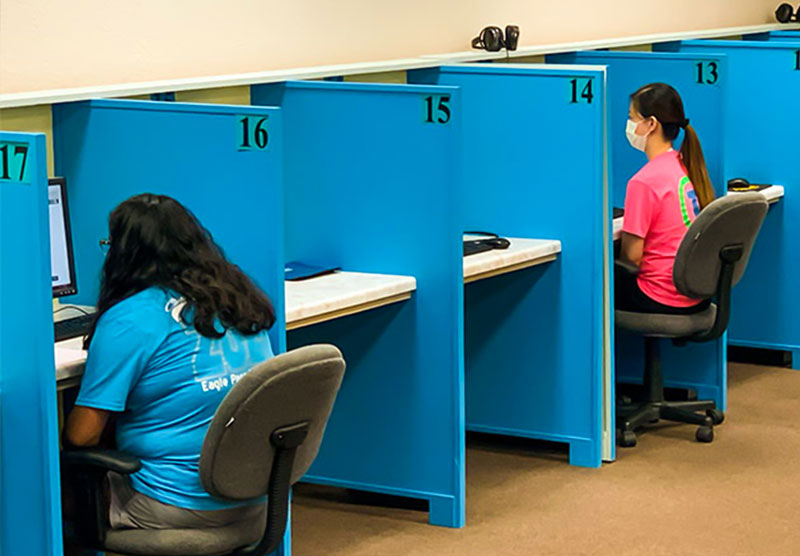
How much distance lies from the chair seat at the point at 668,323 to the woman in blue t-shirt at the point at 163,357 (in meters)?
1.94

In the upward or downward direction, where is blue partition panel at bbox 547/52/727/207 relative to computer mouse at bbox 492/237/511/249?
upward

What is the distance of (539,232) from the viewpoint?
14.0ft

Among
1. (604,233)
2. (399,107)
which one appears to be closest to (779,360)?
(604,233)

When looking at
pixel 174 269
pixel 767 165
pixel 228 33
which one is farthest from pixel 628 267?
pixel 174 269

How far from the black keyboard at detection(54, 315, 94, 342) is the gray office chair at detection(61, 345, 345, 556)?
0.39 meters

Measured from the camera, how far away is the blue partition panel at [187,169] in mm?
3070

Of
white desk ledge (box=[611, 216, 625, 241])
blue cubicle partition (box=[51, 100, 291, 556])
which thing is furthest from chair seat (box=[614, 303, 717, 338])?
blue cubicle partition (box=[51, 100, 291, 556])

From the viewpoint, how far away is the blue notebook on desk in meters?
3.71

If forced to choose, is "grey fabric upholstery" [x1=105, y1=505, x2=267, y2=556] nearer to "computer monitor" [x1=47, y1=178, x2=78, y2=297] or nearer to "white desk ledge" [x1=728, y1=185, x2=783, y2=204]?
"computer monitor" [x1=47, y1=178, x2=78, y2=297]

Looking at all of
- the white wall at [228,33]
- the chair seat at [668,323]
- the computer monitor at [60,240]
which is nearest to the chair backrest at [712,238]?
the chair seat at [668,323]

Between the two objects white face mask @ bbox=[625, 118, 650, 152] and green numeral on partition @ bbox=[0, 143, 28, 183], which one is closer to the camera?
green numeral on partition @ bbox=[0, 143, 28, 183]

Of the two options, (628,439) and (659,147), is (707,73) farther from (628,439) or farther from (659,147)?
(628,439)

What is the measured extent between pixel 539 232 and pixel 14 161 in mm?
2019

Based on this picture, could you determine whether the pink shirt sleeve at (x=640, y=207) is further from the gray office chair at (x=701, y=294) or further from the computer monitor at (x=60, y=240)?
the computer monitor at (x=60, y=240)
